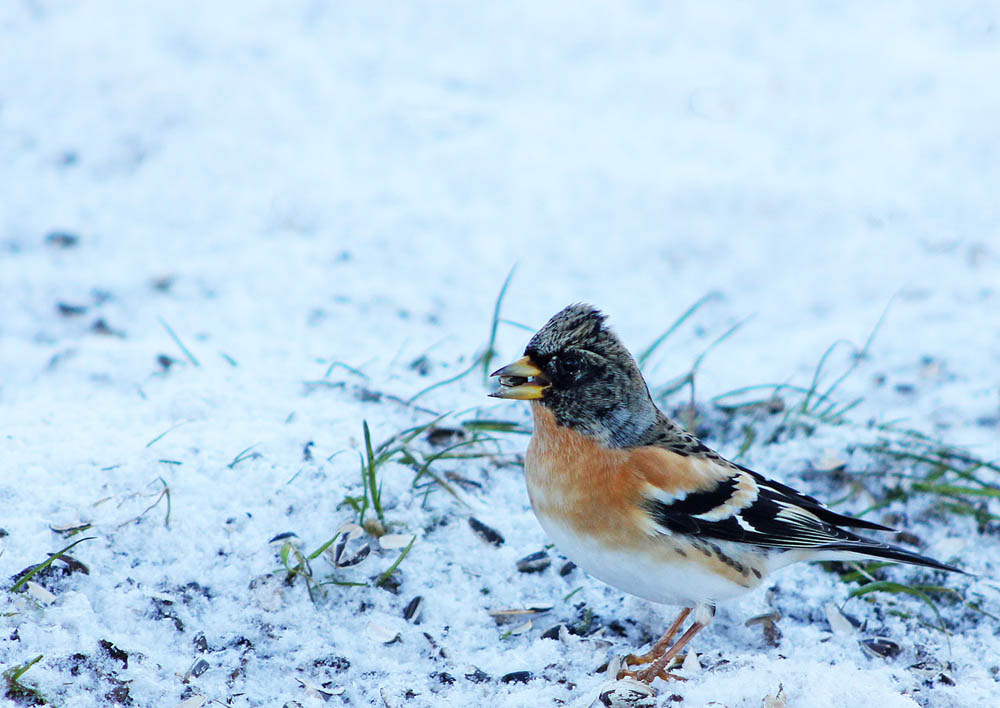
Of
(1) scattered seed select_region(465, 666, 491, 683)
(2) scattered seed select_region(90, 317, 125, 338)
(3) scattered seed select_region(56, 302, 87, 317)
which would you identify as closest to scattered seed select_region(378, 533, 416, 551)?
(1) scattered seed select_region(465, 666, 491, 683)

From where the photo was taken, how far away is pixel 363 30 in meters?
6.15

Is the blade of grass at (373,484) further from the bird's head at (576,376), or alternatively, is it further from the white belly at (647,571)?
the white belly at (647,571)

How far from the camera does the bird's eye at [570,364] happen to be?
2.54 metres

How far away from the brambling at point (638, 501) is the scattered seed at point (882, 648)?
10.4 inches

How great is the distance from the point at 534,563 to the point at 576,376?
651 mm

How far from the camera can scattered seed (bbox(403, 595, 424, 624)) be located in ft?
8.79

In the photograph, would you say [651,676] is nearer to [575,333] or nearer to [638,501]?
[638,501]

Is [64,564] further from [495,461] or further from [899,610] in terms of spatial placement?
[899,610]

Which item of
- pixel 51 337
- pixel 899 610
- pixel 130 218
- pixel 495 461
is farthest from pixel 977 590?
pixel 130 218

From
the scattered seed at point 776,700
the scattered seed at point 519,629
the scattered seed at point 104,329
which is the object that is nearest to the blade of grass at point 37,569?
the scattered seed at point 519,629

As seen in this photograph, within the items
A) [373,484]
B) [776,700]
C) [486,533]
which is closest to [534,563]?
[486,533]

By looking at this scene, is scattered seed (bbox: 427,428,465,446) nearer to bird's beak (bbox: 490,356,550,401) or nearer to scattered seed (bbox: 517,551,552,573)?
scattered seed (bbox: 517,551,552,573)

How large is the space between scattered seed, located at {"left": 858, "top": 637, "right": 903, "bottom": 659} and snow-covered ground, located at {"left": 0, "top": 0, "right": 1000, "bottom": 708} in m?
0.03

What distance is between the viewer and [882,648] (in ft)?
8.82
